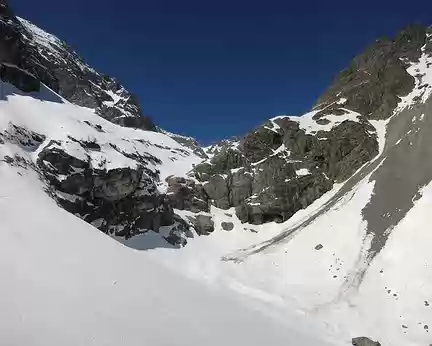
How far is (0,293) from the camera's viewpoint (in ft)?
45.5

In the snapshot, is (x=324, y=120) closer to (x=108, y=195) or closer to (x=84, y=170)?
(x=108, y=195)

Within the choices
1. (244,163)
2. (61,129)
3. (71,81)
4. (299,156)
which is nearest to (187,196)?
(244,163)

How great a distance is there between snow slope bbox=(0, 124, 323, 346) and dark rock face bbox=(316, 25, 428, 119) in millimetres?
47311

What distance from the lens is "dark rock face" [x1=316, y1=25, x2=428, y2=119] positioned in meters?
65.2

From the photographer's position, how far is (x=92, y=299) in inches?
634

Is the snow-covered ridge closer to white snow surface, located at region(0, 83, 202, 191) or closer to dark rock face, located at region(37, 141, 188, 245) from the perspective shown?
white snow surface, located at region(0, 83, 202, 191)

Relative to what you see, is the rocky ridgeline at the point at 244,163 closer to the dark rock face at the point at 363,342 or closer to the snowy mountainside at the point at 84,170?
the snowy mountainside at the point at 84,170

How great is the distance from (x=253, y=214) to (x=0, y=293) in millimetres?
44385

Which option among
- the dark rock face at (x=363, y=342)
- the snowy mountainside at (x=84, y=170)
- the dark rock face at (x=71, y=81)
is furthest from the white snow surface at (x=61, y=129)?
the dark rock face at (x=363, y=342)

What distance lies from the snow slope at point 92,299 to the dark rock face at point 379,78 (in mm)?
47311

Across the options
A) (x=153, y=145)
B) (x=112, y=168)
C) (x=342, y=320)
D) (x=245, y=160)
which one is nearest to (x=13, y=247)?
(x=342, y=320)

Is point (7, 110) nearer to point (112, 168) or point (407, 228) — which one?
point (112, 168)

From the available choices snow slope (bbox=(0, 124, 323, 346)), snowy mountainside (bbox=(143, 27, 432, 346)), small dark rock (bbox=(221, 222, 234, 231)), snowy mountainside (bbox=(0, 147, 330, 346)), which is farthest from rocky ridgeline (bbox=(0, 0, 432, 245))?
snowy mountainside (bbox=(0, 147, 330, 346))

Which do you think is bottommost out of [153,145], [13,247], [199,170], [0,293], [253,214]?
[0,293]
